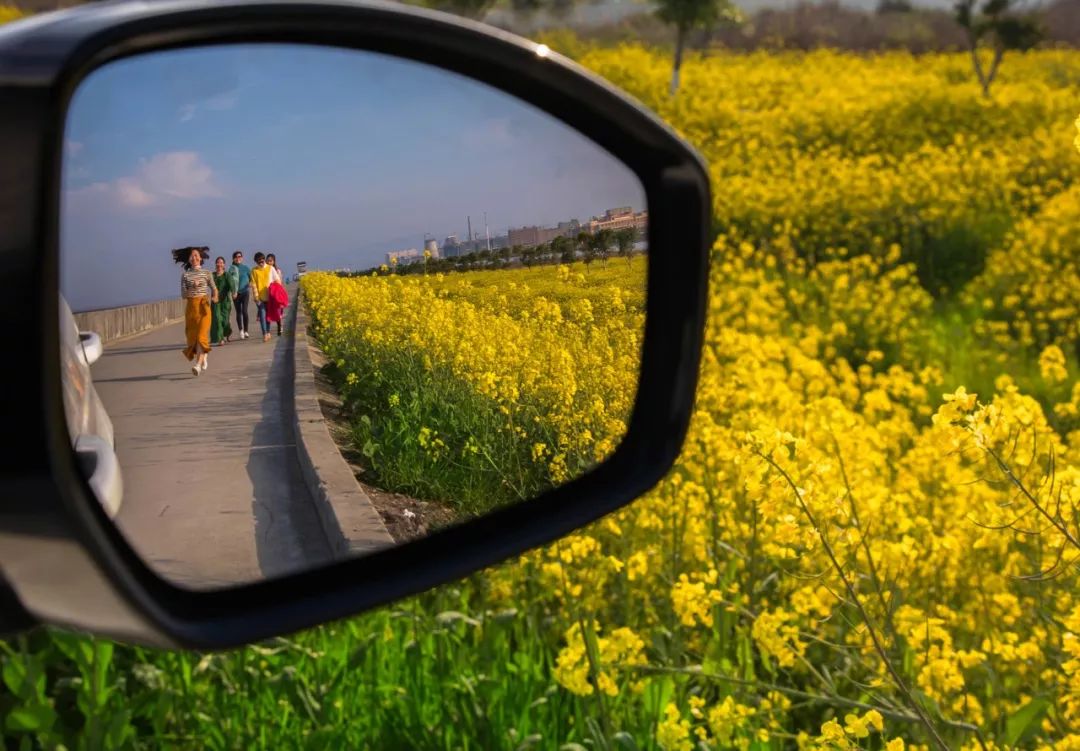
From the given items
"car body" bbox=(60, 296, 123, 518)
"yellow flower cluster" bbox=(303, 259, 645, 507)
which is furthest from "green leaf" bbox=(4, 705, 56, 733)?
"car body" bbox=(60, 296, 123, 518)

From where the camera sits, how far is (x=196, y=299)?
88 cm

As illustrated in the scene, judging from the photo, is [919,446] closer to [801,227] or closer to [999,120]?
[801,227]

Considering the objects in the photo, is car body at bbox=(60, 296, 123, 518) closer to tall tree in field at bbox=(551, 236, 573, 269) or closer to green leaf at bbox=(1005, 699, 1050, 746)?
tall tree in field at bbox=(551, 236, 573, 269)

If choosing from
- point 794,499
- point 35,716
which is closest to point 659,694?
point 794,499

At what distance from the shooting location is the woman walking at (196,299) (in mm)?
864

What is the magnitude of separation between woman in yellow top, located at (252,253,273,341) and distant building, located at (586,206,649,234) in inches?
14.0

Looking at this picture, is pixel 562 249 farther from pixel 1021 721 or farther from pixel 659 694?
pixel 659 694

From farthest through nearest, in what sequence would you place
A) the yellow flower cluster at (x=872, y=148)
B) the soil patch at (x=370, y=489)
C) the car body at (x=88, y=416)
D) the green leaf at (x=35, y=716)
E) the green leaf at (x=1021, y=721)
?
the yellow flower cluster at (x=872, y=148), the green leaf at (x=35, y=716), the green leaf at (x=1021, y=721), the soil patch at (x=370, y=489), the car body at (x=88, y=416)

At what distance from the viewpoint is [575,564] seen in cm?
298

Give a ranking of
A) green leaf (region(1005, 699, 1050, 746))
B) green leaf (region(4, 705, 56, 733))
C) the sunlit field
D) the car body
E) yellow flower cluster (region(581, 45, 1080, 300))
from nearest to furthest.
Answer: the car body, the sunlit field, green leaf (region(1005, 699, 1050, 746)), green leaf (region(4, 705, 56, 733)), yellow flower cluster (region(581, 45, 1080, 300))

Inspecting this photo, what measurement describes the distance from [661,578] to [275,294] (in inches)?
85.3

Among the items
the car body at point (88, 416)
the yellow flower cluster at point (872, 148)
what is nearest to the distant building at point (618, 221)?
the car body at point (88, 416)

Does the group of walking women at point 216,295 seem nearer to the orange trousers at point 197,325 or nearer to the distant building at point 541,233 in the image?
the orange trousers at point 197,325

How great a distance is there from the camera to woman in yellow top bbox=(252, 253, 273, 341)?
0.88 meters
